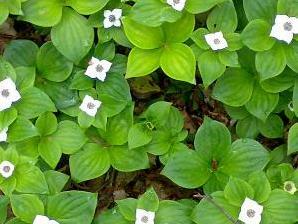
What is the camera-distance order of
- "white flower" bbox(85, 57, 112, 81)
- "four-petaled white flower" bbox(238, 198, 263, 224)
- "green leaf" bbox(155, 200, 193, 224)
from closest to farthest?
"four-petaled white flower" bbox(238, 198, 263, 224)
"green leaf" bbox(155, 200, 193, 224)
"white flower" bbox(85, 57, 112, 81)

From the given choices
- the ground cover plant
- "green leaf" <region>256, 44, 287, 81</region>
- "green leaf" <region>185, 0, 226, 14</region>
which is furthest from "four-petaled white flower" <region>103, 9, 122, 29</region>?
"green leaf" <region>256, 44, 287, 81</region>

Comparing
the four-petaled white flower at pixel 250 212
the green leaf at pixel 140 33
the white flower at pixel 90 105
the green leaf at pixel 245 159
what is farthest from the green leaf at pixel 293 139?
the white flower at pixel 90 105

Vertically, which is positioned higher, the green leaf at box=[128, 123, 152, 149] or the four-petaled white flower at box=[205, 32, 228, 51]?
the four-petaled white flower at box=[205, 32, 228, 51]

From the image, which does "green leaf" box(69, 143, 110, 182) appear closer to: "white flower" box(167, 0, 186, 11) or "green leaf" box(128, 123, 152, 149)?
"green leaf" box(128, 123, 152, 149)

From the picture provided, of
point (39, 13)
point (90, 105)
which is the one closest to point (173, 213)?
point (90, 105)

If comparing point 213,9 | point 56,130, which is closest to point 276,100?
point 213,9

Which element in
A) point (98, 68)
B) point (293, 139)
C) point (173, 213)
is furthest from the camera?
point (98, 68)

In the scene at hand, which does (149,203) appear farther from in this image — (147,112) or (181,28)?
(181,28)
